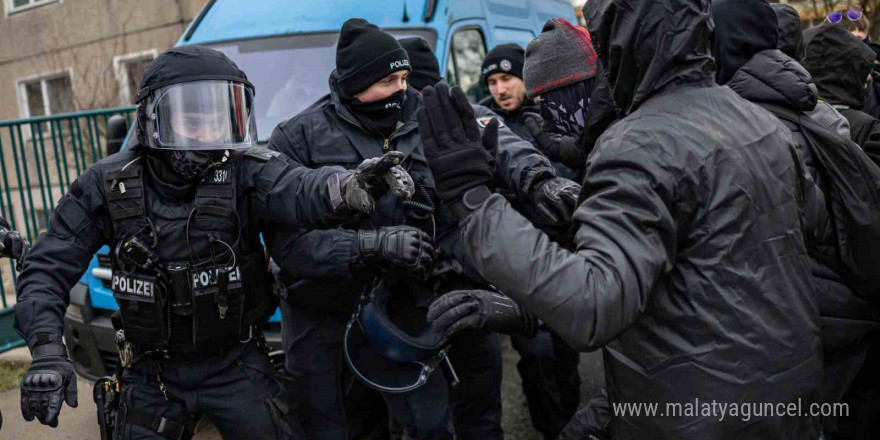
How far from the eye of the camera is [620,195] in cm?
165

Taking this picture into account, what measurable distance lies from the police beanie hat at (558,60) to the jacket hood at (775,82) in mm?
882

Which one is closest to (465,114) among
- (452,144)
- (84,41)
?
(452,144)

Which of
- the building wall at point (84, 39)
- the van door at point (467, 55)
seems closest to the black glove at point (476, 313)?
the van door at point (467, 55)

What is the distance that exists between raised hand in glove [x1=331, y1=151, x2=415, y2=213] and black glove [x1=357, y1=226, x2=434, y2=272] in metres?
0.35

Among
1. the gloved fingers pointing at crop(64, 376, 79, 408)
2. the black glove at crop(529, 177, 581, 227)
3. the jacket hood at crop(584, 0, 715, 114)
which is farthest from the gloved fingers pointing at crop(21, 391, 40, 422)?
the jacket hood at crop(584, 0, 715, 114)

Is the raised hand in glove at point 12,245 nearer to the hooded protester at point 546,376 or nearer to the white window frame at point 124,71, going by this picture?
the hooded protester at point 546,376

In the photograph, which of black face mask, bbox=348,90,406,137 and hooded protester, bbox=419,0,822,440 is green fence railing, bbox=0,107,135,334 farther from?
hooded protester, bbox=419,0,822,440

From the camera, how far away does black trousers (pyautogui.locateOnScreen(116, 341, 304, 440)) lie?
2748 millimetres

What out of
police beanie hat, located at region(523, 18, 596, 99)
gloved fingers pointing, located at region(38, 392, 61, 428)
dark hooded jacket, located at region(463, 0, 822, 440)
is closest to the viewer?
dark hooded jacket, located at region(463, 0, 822, 440)

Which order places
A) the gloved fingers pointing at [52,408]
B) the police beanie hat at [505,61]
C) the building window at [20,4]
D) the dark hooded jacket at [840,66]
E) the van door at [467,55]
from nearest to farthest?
the gloved fingers pointing at [52,408] < the dark hooded jacket at [840,66] < the police beanie hat at [505,61] < the van door at [467,55] < the building window at [20,4]

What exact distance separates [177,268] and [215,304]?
7.2 inches

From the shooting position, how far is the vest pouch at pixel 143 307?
2695 millimetres

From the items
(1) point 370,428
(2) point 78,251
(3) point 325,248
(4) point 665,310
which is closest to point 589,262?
(4) point 665,310

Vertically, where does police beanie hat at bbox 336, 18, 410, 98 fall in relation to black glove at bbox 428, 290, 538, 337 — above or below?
above
